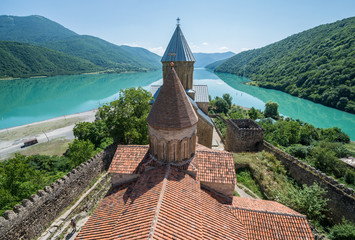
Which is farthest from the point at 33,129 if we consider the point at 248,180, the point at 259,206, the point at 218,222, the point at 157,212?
the point at 259,206

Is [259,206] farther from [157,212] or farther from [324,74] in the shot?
[324,74]

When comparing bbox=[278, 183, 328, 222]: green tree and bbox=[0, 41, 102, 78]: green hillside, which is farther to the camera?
bbox=[0, 41, 102, 78]: green hillside

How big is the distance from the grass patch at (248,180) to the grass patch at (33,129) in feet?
111

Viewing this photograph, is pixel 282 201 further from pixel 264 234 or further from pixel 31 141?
pixel 31 141

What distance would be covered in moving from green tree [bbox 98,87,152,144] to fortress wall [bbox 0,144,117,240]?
10.7ft

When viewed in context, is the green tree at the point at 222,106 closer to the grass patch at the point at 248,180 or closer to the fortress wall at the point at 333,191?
the fortress wall at the point at 333,191

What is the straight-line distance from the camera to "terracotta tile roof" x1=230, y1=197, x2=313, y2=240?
594 centimetres

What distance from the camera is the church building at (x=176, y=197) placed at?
481 cm

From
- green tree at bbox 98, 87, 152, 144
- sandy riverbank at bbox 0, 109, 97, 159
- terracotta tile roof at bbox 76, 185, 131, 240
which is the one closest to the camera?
terracotta tile roof at bbox 76, 185, 131, 240

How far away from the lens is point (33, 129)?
31219 millimetres

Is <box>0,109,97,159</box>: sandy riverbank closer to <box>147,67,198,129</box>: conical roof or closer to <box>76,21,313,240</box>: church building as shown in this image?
<box>76,21,313,240</box>: church building

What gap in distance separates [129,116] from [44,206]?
7846mm

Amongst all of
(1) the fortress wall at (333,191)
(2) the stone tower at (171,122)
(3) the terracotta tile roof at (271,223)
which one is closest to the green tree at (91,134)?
(2) the stone tower at (171,122)

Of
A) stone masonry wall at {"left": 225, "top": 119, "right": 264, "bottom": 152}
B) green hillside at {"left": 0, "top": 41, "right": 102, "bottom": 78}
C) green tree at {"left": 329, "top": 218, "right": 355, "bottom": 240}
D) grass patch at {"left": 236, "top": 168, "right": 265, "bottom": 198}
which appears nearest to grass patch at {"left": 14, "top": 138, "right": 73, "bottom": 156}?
stone masonry wall at {"left": 225, "top": 119, "right": 264, "bottom": 152}
